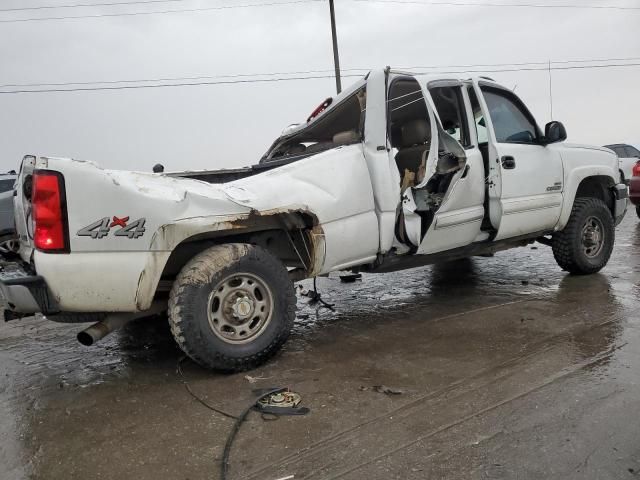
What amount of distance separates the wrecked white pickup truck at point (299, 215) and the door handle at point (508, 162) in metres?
0.01

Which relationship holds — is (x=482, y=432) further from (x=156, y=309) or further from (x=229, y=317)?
(x=156, y=309)

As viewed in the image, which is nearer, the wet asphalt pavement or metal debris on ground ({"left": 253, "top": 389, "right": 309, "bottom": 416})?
the wet asphalt pavement

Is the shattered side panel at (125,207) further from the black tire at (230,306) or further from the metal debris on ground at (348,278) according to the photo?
the metal debris on ground at (348,278)

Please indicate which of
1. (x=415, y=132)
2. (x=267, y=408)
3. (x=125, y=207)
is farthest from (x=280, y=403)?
(x=415, y=132)

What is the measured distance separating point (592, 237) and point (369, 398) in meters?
3.96

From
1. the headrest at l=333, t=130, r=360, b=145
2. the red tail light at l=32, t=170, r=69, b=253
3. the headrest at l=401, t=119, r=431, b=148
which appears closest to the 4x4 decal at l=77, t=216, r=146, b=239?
the red tail light at l=32, t=170, r=69, b=253

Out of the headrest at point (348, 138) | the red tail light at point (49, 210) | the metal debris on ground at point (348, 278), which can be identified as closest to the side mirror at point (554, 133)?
the headrest at point (348, 138)

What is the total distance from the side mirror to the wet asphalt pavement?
1.51 m

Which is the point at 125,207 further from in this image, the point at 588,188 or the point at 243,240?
the point at 588,188

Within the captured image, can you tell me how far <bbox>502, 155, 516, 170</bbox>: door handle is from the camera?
4746mm

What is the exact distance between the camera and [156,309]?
3.47m

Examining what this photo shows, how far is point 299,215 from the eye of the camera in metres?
3.69

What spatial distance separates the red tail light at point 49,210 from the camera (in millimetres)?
2871

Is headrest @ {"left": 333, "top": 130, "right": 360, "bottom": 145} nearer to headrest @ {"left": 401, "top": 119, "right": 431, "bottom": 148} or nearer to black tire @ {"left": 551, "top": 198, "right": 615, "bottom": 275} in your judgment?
headrest @ {"left": 401, "top": 119, "right": 431, "bottom": 148}
